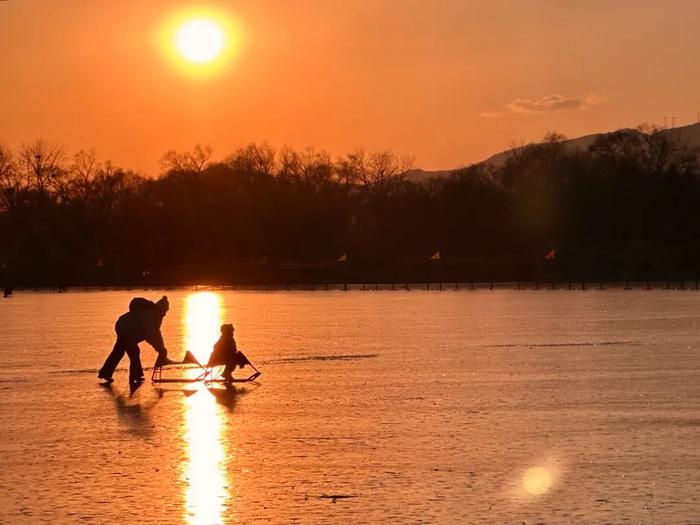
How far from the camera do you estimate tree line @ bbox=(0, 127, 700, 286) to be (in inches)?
4865

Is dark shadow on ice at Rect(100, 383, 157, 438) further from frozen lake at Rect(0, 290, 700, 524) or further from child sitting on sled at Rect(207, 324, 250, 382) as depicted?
child sitting on sled at Rect(207, 324, 250, 382)

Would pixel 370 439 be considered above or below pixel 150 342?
below

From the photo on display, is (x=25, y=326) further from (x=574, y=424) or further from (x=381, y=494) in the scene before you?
(x=381, y=494)

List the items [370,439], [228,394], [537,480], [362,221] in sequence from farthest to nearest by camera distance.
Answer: [362,221] < [228,394] < [370,439] < [537,480]

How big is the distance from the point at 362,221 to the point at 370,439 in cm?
13155

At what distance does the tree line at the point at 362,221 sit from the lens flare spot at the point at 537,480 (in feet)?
354

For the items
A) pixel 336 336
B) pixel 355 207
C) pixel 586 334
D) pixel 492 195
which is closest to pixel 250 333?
pixel 336 336

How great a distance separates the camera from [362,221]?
480 feet

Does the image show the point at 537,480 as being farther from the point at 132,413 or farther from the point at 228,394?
the point at 228,394

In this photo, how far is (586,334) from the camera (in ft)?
121

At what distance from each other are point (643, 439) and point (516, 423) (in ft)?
6.55

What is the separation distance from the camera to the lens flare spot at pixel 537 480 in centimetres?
1162

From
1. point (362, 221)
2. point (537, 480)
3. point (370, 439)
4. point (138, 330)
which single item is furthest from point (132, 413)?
point (362, 221)

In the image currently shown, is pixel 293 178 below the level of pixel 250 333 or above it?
above
